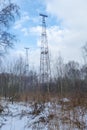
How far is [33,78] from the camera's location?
62312 mm

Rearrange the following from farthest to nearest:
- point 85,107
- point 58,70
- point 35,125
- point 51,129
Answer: point 58,70
point 35,125
point 85,107
point 51,129

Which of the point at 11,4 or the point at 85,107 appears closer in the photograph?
the point at 85,107

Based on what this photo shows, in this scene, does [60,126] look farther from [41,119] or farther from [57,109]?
[41,119]

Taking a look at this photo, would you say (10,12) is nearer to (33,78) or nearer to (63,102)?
(63,102)

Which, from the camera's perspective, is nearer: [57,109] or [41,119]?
[57,109]

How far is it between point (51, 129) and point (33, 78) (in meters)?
54.0

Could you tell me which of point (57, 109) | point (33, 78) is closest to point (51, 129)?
point (57, 109)

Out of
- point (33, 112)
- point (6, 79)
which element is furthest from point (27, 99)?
point (6, 79)

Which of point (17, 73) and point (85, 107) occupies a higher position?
point (17, 73)

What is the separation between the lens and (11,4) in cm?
1370

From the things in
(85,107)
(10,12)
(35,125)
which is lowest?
(35,125)

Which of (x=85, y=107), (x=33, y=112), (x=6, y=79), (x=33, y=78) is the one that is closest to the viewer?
(x=85, y=107)

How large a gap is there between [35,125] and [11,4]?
6354mm

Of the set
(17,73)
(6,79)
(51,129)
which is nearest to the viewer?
(51,129)
